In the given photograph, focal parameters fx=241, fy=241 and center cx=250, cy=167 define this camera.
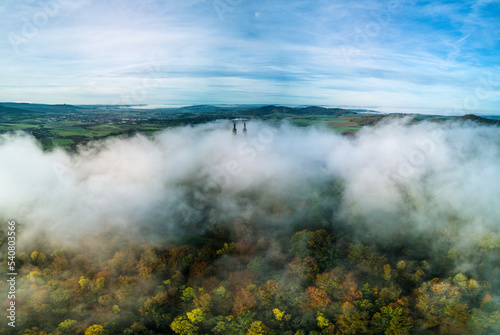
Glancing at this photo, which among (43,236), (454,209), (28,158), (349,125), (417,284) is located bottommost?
(417,284)

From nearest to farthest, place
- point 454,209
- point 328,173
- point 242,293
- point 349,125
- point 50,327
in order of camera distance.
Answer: point 50,327 < point 242,293 < point 454,209 < point 328,173 < point 349,125

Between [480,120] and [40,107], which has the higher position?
[40,107]

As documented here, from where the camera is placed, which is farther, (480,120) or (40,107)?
(40,107)

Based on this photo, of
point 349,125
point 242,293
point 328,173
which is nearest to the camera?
point 242,293

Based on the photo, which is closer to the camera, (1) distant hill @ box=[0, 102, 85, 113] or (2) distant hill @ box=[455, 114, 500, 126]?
(2) distant hill @ box=[455, 114, 500, 126]

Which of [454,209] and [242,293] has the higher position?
[454,209]

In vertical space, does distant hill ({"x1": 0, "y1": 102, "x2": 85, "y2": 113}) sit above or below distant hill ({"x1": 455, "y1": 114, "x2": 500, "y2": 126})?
above

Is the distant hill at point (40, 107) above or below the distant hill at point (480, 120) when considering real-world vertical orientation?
above

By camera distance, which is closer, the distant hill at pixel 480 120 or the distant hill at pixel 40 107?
the distant hill at pixel 480 120

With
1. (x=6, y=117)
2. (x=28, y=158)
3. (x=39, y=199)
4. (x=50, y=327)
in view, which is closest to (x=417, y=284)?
(x=50, y=327)

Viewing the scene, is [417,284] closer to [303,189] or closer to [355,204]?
[355,204]

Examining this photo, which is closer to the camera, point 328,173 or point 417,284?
point 417,284
